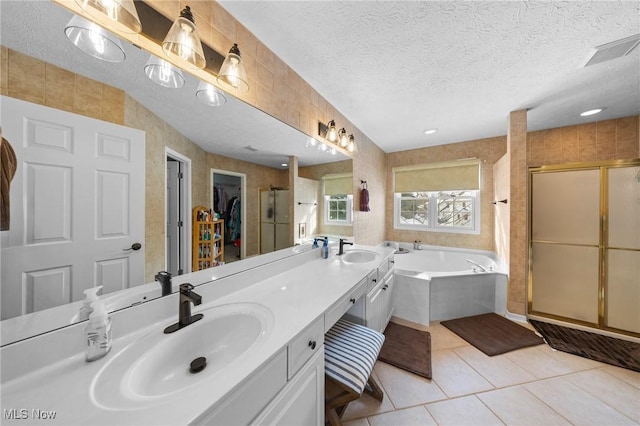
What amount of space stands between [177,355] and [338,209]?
1.66m

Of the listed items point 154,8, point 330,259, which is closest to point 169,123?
point 154,8

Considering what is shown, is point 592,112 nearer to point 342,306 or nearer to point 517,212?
point 517,212

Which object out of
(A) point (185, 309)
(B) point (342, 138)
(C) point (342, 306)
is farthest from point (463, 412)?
(B) point (342, 138)

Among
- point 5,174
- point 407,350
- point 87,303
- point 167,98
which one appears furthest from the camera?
point 407,350

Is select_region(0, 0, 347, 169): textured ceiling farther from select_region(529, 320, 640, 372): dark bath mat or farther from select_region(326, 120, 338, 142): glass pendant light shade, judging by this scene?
select_region(529, 320, 640, 372): dark bath mat

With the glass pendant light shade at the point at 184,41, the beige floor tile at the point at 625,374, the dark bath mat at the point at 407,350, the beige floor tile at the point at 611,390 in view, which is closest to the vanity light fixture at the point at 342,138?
the glass pendant light shade at the point at 184,41

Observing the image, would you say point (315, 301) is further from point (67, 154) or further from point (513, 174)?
point (513, 174)

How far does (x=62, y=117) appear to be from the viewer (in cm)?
63

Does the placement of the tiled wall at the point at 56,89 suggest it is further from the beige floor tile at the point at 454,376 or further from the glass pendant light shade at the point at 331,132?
the beige floor tile at the point at 454,376

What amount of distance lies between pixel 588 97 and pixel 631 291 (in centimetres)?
187

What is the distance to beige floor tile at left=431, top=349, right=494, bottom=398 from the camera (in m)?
1.43

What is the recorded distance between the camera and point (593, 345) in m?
1.83

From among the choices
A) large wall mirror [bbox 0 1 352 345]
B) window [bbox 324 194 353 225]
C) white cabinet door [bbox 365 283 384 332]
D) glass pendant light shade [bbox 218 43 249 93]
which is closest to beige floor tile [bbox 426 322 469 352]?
white cabinet door [bbox 365 283 384 332]

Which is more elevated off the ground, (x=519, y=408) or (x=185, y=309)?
(x=185, y=309)
